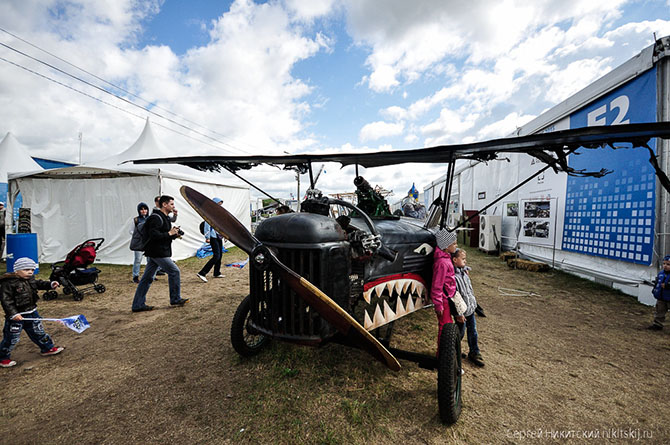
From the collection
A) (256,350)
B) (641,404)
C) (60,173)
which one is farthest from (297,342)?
(60,173)

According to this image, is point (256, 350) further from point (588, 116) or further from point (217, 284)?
point (588, 116)

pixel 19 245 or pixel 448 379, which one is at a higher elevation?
pixel 19 245

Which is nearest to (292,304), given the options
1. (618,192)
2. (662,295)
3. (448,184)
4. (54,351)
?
(448,184)

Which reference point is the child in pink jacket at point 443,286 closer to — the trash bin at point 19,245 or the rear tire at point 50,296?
the rear tire at point 50,296

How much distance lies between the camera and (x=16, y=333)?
9.85 feet

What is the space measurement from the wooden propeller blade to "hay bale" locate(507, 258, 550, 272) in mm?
8412

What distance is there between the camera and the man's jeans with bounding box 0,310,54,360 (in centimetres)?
296

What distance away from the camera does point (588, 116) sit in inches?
255

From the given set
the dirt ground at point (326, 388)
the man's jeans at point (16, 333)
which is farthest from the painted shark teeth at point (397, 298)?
the man's jeans at point (16, 333)

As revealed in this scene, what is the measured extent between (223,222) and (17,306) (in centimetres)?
292

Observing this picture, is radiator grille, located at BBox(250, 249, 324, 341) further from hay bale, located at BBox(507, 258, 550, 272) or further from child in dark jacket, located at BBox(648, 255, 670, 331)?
hay bale, located at BBox(507, 258, 550, 272)

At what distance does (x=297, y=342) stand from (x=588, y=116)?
8321 millimetres

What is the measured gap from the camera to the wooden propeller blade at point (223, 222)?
203cm

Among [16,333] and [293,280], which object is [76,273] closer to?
[16,333]
